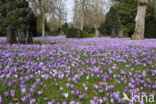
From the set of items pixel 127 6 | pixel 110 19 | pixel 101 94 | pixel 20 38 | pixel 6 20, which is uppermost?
pixel 127 6

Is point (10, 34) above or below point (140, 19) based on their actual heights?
below

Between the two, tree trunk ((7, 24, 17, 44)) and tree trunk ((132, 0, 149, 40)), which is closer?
Result: tree trunk ((7, 24, 17, 44))

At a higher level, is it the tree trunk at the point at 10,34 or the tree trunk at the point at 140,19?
the tree trunk at the point at 140,19

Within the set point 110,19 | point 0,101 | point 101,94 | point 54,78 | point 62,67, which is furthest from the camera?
point 110,19

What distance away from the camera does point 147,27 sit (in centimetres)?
3344

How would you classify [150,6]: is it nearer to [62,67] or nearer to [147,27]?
[147,27]

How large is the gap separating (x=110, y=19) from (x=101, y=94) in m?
36.0

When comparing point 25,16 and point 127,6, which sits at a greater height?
point 127,6

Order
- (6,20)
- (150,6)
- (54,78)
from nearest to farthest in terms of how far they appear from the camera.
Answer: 1. (54,78)
2. (6,20)
3. (150,6)

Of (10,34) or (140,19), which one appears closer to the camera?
(10,34)

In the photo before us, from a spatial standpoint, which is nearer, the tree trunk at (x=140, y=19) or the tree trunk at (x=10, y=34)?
the tree trunk at (x=10, y=34)

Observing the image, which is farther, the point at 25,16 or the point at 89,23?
the point at 89,23

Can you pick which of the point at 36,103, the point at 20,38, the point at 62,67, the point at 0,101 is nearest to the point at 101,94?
the point at 36,103

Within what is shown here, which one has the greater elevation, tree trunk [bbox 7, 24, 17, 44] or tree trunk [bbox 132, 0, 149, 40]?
tree trunk [bbox 132, 0, 149, 40]
